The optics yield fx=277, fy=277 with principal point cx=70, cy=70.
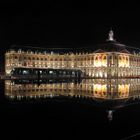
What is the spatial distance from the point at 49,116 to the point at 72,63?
13002cm

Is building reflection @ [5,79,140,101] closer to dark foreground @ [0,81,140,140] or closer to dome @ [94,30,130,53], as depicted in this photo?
dark foreground @ [0,81,140,140]

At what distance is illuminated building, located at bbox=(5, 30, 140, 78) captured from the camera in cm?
12862

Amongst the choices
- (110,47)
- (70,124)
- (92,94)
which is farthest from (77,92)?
(110,47)

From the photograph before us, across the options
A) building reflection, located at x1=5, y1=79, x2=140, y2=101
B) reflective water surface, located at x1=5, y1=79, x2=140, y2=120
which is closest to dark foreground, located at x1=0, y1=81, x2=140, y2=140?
reflective water surface, located at x1=5, y1=79, x2=140, y2=120

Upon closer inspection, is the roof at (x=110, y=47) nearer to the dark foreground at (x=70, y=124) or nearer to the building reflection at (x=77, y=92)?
the building reflection at (x=77, y=92)

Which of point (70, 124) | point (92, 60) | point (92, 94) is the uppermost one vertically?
point (92, 60)

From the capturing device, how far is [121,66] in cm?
13250

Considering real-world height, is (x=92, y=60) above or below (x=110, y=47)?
below

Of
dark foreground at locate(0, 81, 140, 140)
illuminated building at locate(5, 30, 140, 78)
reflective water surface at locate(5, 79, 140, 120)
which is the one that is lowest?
dark foreground at locate(0, 81, 140, 140)

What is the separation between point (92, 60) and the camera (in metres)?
136

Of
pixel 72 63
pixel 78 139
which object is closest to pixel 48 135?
pixel 78 139

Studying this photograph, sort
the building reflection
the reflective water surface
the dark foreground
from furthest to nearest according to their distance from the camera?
1. the building reflection
2. the reflective water surface
3. the dark foreground

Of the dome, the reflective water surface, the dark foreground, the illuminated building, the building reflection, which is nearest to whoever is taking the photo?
the dark foreground

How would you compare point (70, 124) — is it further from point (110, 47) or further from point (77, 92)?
point (110, 47)
